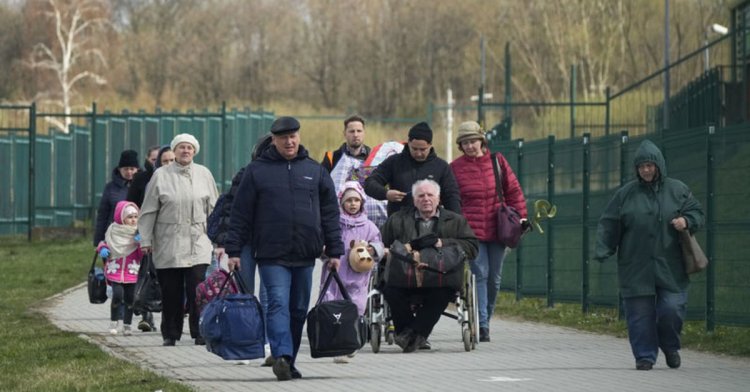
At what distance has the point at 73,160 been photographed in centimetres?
3841

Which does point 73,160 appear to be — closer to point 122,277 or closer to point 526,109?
point 122,277

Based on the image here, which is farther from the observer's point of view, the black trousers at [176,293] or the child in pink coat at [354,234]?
the black trousers at [176,293]

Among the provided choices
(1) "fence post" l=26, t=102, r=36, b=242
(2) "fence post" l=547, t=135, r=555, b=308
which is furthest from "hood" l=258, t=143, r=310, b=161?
(1) "fence post" l=26, t=102, r=36, b=242

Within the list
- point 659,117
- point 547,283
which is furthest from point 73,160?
point 547,283

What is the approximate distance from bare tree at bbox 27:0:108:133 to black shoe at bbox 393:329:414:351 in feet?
215

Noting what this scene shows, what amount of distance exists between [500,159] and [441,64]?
75.3 m

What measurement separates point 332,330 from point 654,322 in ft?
7.97

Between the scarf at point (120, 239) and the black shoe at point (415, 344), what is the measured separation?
3434 mm

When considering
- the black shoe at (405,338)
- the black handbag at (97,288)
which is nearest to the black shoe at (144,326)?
the black handbag at (97,288)

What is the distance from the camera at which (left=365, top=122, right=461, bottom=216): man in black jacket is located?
15.5 m

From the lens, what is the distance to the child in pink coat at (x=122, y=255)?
1714 cm

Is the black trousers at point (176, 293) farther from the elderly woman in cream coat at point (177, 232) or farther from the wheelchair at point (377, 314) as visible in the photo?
the wheelchair at point (377, 314)

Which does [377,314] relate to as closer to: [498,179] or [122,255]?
[498,179]

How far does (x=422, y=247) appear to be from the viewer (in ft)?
48.4
